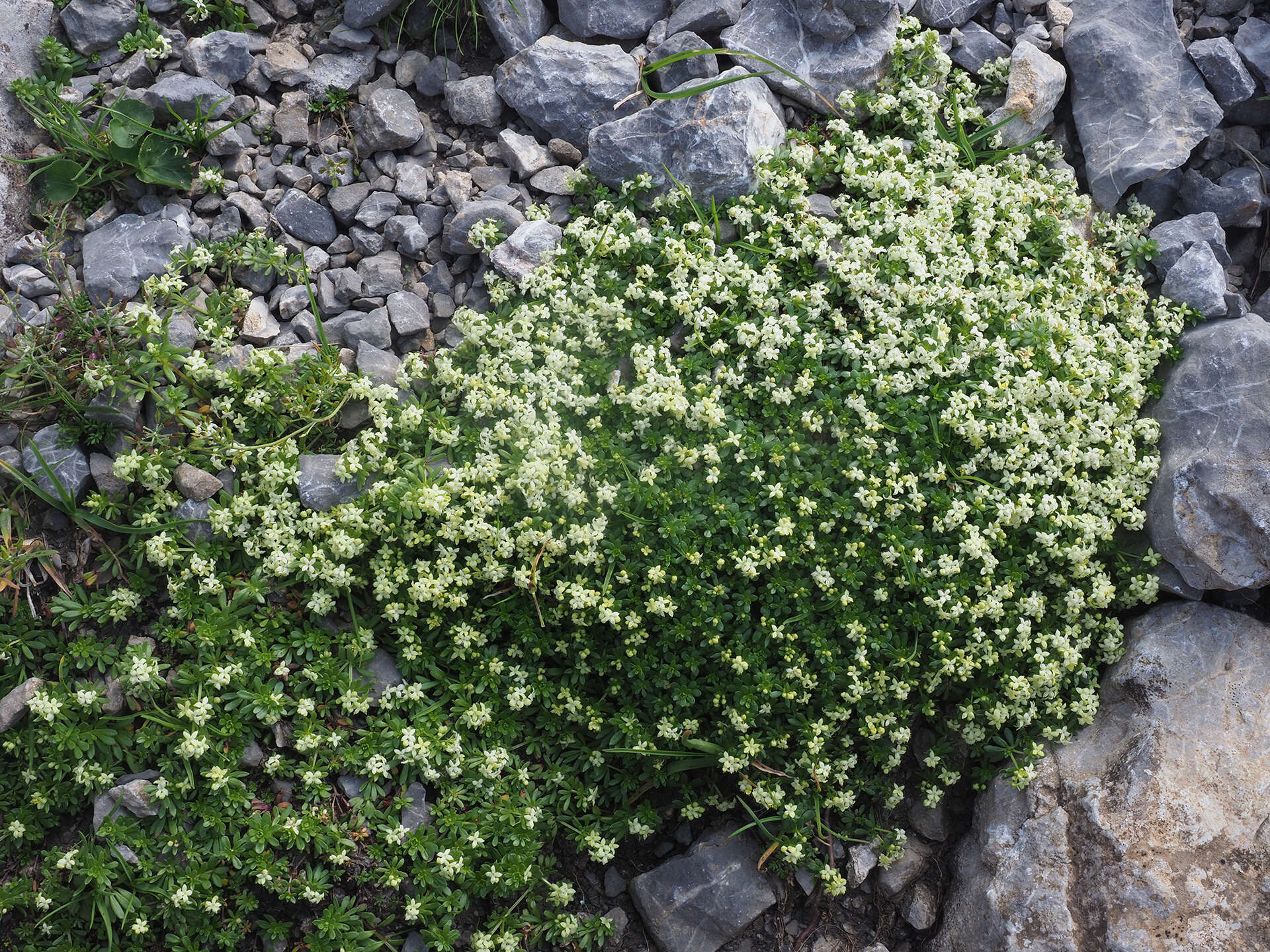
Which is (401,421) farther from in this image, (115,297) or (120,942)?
(120,942)

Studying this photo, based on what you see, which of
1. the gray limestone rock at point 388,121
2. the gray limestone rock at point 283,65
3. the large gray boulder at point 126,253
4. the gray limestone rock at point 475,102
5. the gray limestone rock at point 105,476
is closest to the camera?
the gray limestone rock at point 105,476

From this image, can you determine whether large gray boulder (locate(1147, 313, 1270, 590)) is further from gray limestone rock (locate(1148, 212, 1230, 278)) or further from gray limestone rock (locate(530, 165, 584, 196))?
gray limestone rock (locate(530, 165, 584, 196))

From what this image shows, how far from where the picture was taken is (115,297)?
5.99 meters

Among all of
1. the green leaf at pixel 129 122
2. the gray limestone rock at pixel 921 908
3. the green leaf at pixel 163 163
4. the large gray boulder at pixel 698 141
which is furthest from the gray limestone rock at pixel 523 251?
the gray limestone rock at pixel 921 908

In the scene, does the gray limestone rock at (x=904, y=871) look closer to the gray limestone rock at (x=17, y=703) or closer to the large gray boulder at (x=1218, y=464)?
the large gray boulder at (x=1218, y=464)

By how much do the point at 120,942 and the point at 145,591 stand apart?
196 centimetres

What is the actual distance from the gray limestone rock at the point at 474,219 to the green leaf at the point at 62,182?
2.51 meters

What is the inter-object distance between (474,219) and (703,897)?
4.70m

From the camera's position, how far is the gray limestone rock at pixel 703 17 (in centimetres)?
673

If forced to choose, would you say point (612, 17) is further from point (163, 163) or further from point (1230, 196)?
point (1230, 196)

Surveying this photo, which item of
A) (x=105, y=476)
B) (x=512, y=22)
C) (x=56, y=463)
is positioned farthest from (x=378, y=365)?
A: (x=512, y=22)

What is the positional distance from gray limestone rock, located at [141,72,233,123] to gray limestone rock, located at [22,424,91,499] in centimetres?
236

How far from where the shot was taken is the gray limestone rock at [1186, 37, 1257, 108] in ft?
22.2

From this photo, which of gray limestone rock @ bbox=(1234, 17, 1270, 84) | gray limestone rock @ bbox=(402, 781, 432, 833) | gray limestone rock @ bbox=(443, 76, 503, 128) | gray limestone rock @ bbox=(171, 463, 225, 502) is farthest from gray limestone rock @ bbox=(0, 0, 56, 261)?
gray limestone rock @ bbox=(1234, 17, 1270, 84)
